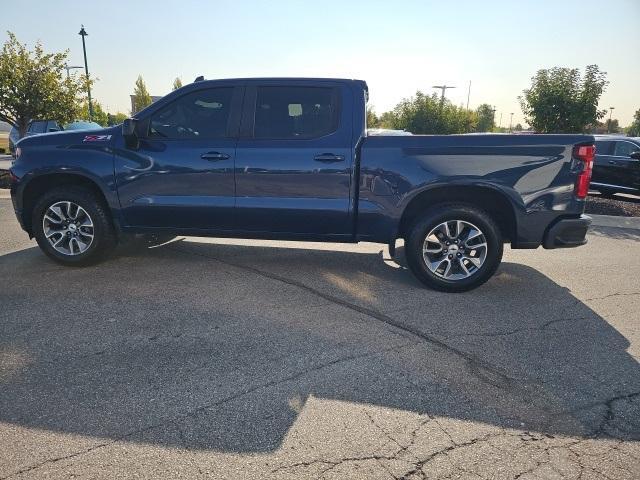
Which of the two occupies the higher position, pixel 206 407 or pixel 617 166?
pixel 617 166

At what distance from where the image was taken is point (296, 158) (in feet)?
14.4

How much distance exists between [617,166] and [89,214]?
12.6 m

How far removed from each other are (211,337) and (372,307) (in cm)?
145

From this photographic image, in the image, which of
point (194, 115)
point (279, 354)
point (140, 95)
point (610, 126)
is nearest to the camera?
point (279, 354)

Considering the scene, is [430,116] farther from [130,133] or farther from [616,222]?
[130,133]

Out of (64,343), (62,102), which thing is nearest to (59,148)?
(64,343)

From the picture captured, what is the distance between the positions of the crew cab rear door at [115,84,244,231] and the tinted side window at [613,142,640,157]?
1143cm

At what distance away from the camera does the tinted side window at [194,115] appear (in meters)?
4.59

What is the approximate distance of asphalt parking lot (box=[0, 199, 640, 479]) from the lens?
218 centimetres

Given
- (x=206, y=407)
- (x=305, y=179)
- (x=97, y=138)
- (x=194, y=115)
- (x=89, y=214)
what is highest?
(x=194, y=115)

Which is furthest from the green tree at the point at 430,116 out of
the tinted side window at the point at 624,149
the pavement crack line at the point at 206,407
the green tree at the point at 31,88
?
the pavement crack line at the point at 206,407

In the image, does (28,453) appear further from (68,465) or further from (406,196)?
(406,196)

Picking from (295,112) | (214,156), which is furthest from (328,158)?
(214,156)

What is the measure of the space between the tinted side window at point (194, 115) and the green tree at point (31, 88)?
961cm
